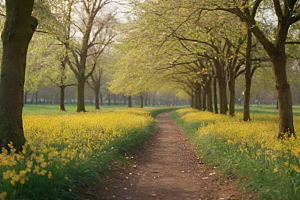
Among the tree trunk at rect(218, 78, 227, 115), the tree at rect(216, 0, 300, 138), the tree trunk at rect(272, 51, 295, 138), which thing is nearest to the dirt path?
the tree trunk at rect(272, 51, 295, 138)

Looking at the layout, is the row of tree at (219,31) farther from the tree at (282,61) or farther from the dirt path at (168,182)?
the dirt path at (168,182)

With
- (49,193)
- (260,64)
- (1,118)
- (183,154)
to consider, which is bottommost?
(183,154)

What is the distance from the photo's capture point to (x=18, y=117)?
5.98 metres

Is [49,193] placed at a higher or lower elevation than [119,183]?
higher

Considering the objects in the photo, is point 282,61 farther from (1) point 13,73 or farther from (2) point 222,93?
(2) point 222,93

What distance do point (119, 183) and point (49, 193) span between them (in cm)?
213

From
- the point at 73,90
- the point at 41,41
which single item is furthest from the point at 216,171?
the point at 73,90

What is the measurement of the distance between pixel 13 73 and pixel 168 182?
4.74 meters

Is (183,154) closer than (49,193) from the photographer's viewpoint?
No

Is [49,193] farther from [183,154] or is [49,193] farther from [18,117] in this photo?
[183,154]

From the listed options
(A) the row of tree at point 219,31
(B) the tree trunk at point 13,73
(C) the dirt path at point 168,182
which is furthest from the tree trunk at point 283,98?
(B) the tree trunk at point 13,73

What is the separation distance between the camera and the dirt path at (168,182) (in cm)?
506

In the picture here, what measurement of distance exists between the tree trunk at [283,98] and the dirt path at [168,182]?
350cm

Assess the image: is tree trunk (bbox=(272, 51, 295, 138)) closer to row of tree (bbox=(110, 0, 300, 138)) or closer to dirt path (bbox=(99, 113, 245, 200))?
row of tree (bbox=(110, 0, 300, 138))
